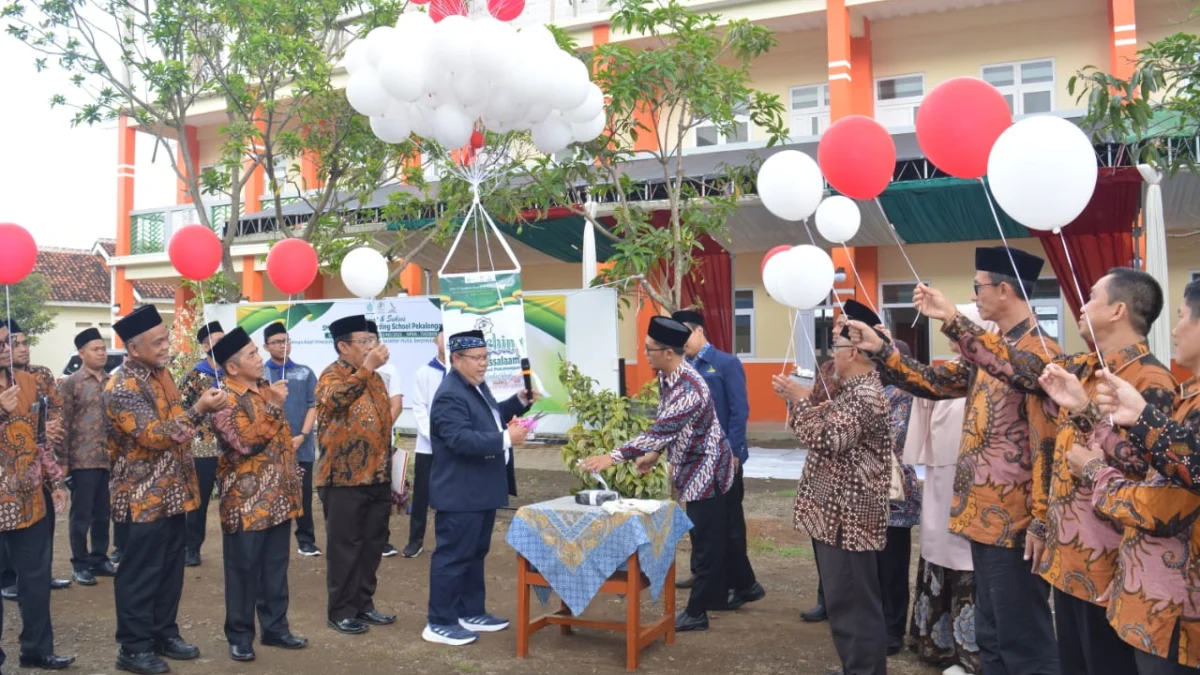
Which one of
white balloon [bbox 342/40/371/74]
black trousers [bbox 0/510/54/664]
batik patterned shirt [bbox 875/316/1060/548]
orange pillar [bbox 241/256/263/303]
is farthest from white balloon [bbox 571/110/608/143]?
orange pillar [bbox 241/256/263/303]

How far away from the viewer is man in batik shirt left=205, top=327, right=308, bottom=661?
452 centimetres

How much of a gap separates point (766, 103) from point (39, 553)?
18.9 feet

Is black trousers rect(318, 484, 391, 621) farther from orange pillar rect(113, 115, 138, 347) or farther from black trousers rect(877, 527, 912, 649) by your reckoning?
orange pillar rect(113, 115, 138, 347)

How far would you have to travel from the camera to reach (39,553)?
14.3ft

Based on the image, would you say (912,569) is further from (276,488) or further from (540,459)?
(540,459)

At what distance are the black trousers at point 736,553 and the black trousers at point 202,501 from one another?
3551 mm

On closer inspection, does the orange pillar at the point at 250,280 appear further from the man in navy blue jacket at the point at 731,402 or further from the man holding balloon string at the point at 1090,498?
the man holding balloon string at the point at 1090,498

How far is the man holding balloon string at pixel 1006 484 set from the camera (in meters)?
3.32

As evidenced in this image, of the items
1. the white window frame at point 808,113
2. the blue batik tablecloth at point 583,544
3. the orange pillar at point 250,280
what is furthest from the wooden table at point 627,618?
the orange pillar at point 250,280

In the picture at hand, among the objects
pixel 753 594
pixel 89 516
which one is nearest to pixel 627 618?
pixel 753 594

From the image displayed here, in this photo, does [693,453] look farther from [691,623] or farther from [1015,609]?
[1015,609]

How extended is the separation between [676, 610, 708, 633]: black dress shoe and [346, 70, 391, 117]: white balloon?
369 centimetres

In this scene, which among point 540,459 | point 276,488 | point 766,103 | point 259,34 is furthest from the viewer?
point 540,459

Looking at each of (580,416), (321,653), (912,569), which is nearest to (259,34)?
(580,416)
